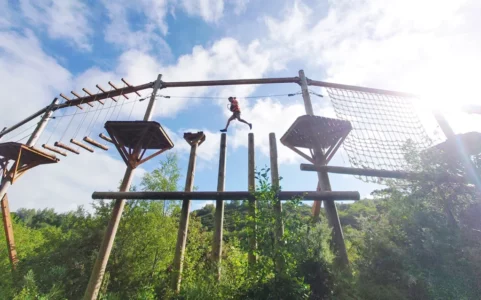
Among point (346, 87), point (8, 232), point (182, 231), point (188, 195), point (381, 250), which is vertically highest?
point (346, 87)

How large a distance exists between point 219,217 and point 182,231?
45.9 inches

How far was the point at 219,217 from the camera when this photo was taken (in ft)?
22.3

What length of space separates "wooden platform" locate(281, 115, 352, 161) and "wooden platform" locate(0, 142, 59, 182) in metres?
10.2

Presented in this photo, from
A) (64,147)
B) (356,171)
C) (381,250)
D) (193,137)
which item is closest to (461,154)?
(356,171)

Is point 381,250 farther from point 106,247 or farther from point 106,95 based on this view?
point 106,95

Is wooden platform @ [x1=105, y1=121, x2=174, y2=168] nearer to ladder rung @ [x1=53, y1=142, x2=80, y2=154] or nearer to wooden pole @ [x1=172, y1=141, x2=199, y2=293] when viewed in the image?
wooden pole @ [x1=172, y1=141, x2=199, y2=293]

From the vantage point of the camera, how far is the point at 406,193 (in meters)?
5.73

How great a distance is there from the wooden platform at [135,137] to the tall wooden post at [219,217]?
194 centimetres

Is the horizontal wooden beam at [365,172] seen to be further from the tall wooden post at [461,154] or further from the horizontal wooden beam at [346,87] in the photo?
the horizontal wooden beam at [346,87]

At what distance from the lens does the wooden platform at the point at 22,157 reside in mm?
8836

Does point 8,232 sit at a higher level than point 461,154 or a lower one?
lower

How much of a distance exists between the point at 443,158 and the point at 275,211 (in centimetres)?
485

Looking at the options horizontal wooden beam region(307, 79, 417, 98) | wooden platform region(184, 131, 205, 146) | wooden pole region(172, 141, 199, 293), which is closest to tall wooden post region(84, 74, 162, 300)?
wooden platform region(184, 131, 205, 146)

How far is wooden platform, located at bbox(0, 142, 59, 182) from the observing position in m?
8.84
